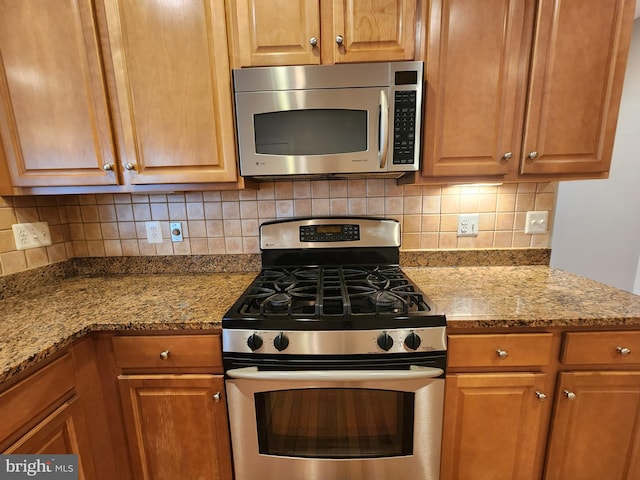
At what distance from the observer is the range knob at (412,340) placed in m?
0.85

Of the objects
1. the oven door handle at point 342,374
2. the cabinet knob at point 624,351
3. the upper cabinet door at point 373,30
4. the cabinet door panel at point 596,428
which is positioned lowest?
the cabinet door panel at point 596,428

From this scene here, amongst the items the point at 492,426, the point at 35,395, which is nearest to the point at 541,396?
the point at 492,426

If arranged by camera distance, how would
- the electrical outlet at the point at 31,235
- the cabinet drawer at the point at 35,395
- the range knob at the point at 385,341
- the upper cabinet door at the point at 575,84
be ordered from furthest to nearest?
the electrical outlet at the point at 31,235, the upper cabinet door at the point at 575,84, the range knob at the point at 385,341, the cabinet drawer at the point at 35,395

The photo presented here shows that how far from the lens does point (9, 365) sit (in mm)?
658

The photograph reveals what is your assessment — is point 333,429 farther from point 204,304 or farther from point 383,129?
point 383,129

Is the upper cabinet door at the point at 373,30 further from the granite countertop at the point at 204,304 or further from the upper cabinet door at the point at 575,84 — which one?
the granite countertop at the point at 204,304

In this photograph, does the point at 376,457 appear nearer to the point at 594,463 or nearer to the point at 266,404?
the point at 266,404

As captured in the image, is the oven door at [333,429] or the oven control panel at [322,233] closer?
the oven door at [333,429]

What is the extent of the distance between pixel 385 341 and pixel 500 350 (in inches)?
16.0

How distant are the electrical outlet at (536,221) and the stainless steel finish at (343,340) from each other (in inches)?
37.2

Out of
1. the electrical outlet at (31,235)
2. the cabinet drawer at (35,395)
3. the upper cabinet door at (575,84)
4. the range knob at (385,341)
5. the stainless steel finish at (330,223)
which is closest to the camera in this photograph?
the cabinet drawer at (35,395)

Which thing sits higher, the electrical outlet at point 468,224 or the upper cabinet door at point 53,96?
the upper cabinet door at point 53,96

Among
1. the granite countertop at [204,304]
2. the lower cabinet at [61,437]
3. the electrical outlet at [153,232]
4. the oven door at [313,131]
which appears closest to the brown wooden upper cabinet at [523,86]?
the oven door at [313,131]

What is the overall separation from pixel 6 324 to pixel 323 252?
1214 millimetres
